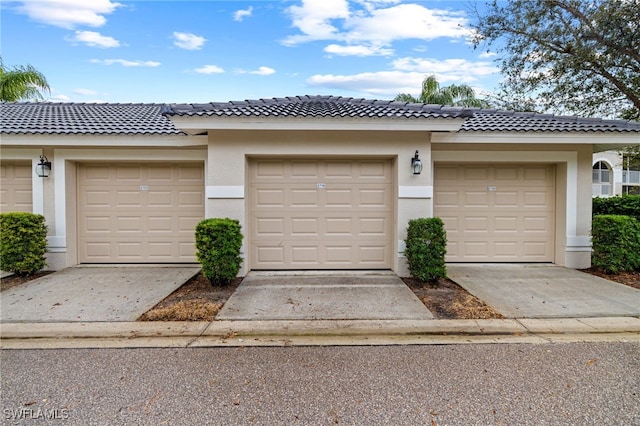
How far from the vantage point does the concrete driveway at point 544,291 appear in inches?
169

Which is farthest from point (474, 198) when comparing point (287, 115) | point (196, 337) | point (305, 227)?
point (196, 337)

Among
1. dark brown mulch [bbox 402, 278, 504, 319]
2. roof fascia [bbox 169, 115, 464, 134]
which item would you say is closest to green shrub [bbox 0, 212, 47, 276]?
roof fascia [bbox 169, 115, 464, 134]

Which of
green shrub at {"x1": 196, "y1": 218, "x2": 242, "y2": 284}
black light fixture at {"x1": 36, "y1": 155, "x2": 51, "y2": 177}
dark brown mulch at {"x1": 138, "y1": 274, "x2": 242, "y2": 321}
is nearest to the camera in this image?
dark brown mulch at {"x1": 138, "y1": 274, "x2": 242, "y2": 321}

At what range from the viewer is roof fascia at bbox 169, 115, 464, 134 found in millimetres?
5500

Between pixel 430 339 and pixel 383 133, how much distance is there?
3.80 m

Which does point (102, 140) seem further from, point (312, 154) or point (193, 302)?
point (312, 154)

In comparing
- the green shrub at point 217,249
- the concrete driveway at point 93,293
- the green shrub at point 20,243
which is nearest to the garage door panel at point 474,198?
the green shrub at point 217,249

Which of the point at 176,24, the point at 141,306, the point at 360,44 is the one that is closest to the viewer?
the point at 141,306

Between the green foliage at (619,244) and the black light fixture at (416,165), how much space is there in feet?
12.5

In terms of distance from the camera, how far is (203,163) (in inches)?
265

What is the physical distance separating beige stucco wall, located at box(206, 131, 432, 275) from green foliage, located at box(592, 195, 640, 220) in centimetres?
510

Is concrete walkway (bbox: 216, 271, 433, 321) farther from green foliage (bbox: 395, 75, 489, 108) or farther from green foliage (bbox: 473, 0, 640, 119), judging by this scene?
green foliage (bbox: 395, 75, 489, 108)

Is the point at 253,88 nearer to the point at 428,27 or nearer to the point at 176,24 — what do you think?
the point at 176,24

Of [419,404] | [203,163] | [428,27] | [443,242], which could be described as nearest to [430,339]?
[419,404]
